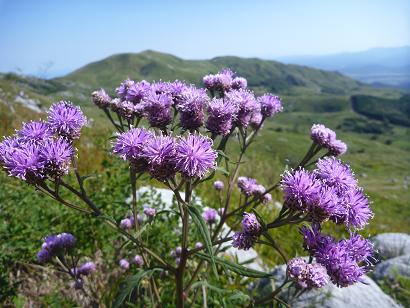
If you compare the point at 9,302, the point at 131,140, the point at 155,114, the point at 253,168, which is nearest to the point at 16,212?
the point at 9,302

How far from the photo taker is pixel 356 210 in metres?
3.34

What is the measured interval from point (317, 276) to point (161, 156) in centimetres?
172

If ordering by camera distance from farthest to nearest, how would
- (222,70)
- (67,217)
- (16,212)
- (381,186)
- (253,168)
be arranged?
1. (381,186)
2. (253,168)
3. (67,217)
4. (16,212)
5. (222,70)

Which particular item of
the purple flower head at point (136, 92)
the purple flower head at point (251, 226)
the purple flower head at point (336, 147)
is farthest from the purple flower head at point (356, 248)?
the purple flower head at point (136, 92)

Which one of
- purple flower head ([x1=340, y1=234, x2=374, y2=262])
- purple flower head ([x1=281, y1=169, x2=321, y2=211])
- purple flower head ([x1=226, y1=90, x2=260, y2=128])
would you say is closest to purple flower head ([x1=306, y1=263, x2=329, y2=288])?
purple flower head ([x1=340, y1=234, x2=374, y2=262])

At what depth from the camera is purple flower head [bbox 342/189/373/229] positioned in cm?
333

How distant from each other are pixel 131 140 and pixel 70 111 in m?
1.01

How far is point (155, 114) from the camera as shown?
4.06 m

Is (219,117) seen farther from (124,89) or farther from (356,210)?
(356,210)

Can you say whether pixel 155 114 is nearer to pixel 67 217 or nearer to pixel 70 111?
pixel 70 111

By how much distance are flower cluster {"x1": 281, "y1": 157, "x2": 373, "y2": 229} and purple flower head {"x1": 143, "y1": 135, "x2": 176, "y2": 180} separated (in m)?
1.03

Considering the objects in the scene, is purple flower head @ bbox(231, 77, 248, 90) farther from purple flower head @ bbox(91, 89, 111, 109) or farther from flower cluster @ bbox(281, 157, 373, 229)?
flower cluster @ bbox(281, 157, 373, 229)

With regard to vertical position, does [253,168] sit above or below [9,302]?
below

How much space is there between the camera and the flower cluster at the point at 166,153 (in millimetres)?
3100
